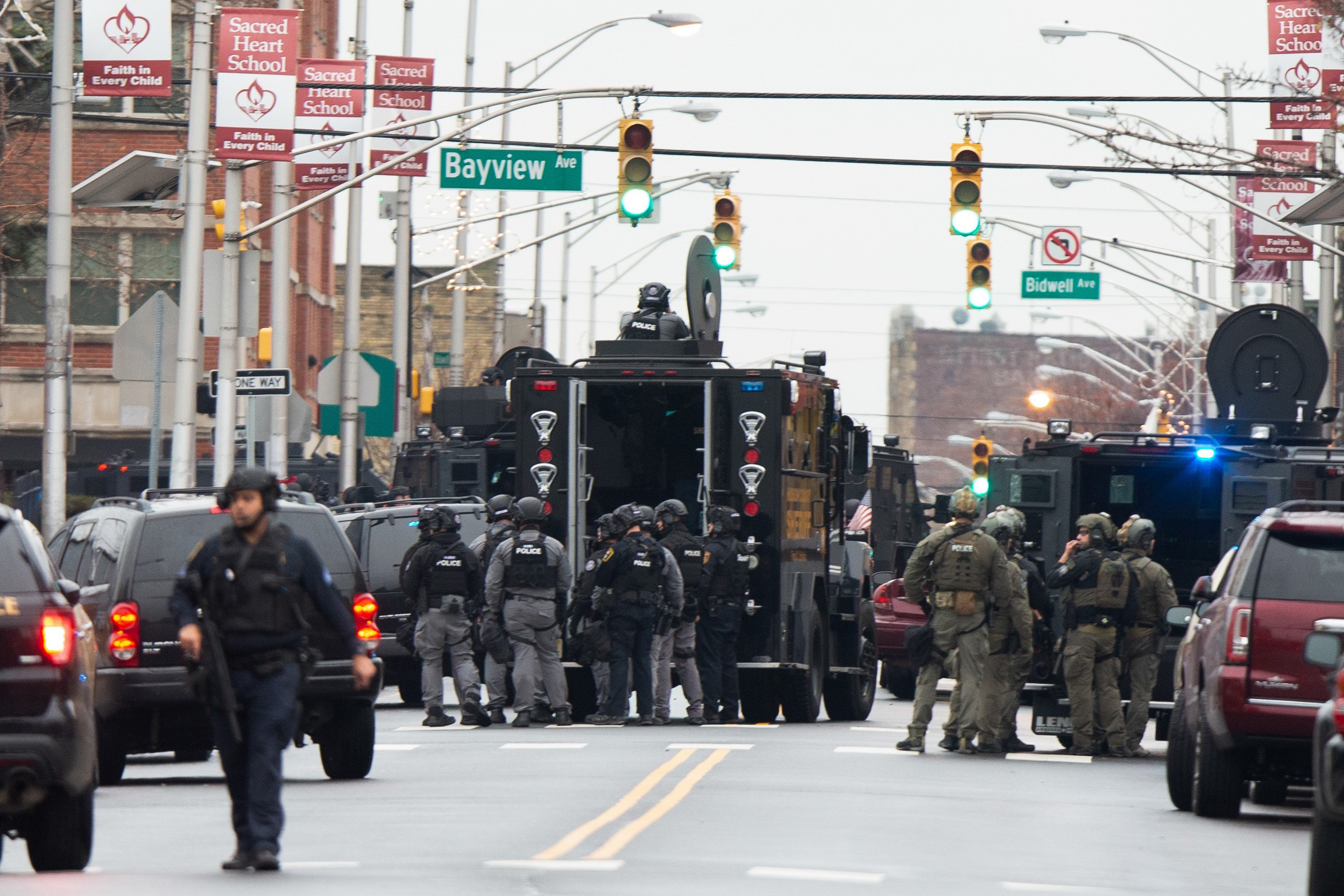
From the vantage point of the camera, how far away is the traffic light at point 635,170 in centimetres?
2627

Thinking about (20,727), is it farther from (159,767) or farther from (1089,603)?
(1089,603)

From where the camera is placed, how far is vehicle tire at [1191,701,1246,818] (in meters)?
13.7

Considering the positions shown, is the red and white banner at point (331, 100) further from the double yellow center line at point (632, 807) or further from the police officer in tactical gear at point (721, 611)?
the double yellow center line at point (632, 807)

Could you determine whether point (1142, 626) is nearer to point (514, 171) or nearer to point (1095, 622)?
point (1095, 622)

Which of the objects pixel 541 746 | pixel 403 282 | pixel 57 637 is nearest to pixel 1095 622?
pixel 541 746

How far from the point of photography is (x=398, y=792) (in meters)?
14.4

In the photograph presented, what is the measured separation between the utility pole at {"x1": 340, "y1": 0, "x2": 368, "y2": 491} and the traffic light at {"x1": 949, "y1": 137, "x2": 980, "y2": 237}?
8.33 m

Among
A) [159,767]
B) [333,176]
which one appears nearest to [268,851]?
[159,767]

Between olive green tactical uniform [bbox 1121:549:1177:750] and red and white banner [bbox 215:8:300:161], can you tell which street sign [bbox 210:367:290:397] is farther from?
olive green tactical uniform [bbox 1121:549:1177:750]

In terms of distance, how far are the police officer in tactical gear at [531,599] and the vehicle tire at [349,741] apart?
468 cm

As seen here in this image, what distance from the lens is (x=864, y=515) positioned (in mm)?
32844

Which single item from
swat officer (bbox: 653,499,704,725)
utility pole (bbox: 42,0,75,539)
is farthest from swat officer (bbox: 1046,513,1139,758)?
utility pole (bbox: 42,0,75,539)

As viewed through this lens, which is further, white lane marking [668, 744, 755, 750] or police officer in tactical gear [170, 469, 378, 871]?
white lane marking [668, 744, 755, 750]

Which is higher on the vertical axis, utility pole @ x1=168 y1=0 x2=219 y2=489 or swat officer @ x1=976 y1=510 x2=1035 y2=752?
utility pole @ x1=168 y1=0 x2=219 y2=489
